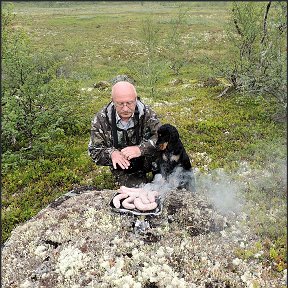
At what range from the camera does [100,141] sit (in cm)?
1038

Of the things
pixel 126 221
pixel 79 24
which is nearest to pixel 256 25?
pixel 126 221

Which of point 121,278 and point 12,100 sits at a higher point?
point 12,100

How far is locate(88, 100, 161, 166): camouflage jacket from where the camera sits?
33.1 ft

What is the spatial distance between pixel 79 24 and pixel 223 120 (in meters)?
67.6

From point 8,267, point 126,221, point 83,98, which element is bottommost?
point 8,267

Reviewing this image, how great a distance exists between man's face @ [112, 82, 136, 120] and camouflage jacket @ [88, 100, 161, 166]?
19.4 inches

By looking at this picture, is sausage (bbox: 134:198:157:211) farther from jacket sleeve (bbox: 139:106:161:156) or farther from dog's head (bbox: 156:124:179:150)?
dog's head (bbox: 156:124:179:150)

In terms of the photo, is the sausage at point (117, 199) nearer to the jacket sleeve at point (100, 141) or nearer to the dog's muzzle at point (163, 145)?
the jacket sleeve at point (100, 141)

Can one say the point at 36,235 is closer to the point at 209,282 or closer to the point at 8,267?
the point at 8,267

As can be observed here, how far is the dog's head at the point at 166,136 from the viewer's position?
9930 mm

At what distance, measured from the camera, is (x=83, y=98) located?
19109mm

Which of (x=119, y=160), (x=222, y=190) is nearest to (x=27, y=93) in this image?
(x=119, y=160)

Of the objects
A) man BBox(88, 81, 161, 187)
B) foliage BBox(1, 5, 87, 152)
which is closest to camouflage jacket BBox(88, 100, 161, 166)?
man BBox(88, 81, 161, 187)

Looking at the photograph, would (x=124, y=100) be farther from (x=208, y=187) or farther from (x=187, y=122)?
(x=187, y=122)
